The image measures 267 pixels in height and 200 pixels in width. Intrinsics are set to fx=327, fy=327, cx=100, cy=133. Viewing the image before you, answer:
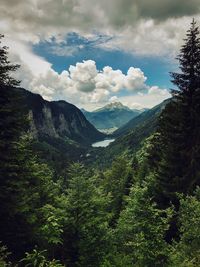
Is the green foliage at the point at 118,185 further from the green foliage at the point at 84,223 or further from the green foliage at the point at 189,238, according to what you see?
the green foliage at the point at 189,238

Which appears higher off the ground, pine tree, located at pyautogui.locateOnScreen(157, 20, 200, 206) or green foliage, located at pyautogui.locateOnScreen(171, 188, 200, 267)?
pine tree, located at pyautogui.locateOnScreen(157, 20, 200, 206)

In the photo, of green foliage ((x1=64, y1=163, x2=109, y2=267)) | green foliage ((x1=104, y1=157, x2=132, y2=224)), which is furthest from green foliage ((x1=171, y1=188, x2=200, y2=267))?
green foliage ((x1=104, y1=157, x2=132, y2=224))

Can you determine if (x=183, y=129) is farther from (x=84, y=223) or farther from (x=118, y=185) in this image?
(x=118, y=185)

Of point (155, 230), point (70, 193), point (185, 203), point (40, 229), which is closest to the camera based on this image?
point (155, 230)

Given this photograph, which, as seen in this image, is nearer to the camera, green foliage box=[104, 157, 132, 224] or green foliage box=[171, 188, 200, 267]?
green foliage box=[171, 188, 200, 267]

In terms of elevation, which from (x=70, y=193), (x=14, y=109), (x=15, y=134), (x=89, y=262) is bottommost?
(x=89, y=262)

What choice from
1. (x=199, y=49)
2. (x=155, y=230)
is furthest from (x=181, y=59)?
(x=155, y=230)

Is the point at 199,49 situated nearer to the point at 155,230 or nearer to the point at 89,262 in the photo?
the point at 155,230

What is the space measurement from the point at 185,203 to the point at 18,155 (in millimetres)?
11478

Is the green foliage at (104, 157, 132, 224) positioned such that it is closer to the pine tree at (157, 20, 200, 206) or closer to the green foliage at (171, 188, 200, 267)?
the pine tree at (157, 20, 200, 206)

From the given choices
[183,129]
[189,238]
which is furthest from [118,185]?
[189,238]

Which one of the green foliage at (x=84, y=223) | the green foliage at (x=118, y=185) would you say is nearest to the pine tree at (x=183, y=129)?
the green foliage at (x=84, y=223)

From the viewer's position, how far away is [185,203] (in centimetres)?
1850

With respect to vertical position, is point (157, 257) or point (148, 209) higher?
point (148, 209)
